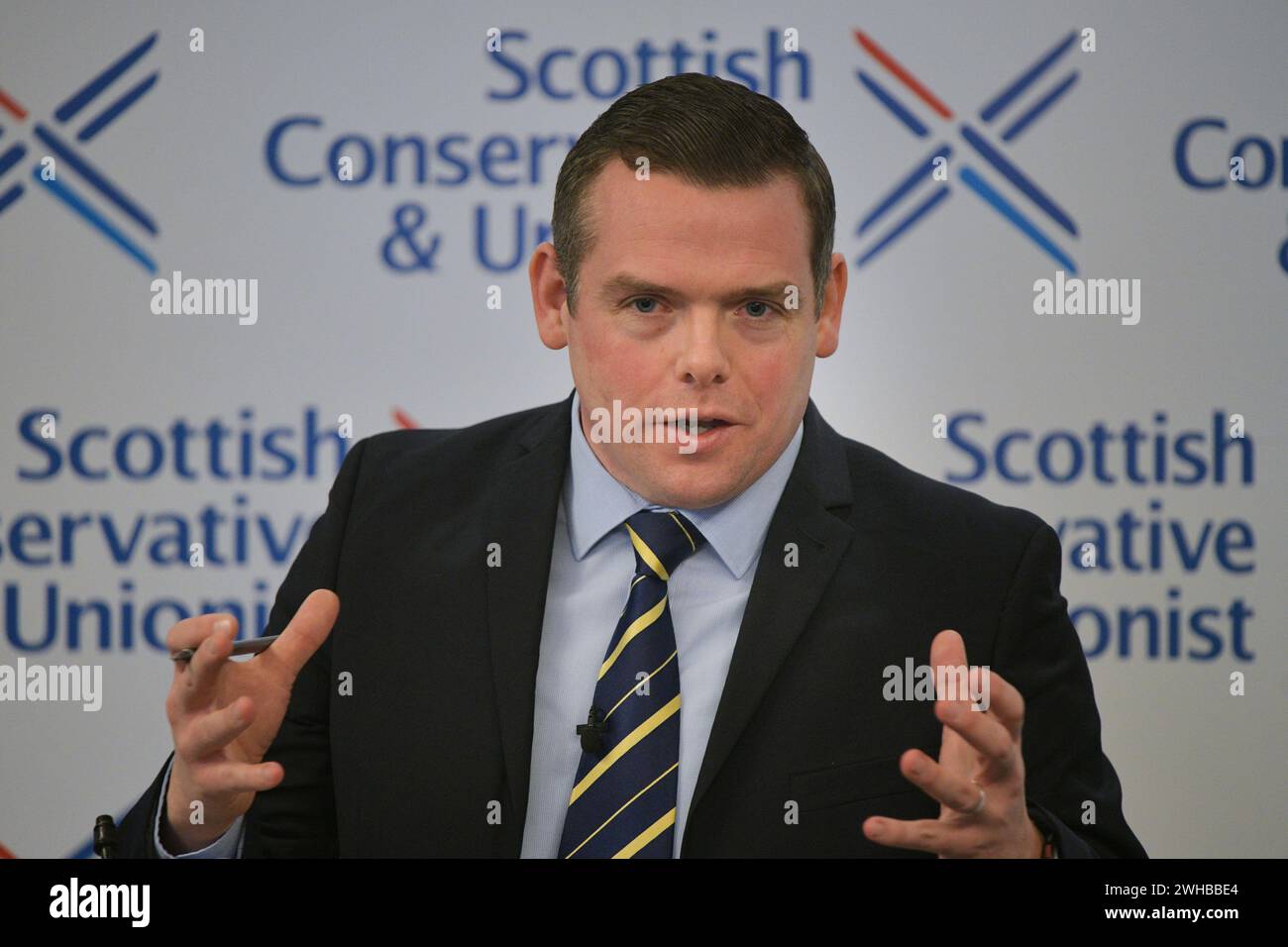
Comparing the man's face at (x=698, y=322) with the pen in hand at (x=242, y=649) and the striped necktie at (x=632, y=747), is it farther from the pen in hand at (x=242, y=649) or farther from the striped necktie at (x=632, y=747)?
the pen in hand at (x=242, y=649)

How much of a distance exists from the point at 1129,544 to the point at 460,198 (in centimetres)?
168

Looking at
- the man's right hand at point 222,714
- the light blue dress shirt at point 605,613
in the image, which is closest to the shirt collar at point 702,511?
the light blue dress shirt at point 605,613

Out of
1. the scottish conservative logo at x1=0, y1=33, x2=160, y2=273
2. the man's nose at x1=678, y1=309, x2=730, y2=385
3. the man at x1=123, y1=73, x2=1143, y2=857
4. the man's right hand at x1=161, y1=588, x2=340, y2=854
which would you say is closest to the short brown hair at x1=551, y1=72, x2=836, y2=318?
the man at x1=123, y1=73, x2=1143, y2=857

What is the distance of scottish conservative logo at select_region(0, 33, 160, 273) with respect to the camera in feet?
9.57

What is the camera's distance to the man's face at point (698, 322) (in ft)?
6.45

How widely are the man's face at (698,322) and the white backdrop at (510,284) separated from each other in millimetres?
884

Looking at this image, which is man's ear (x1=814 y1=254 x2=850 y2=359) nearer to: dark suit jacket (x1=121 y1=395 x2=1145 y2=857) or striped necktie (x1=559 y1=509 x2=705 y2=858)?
dark suit jacket (x1=121 y1=395 x2=1145 y2=857)

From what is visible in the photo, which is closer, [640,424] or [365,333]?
[640,424]

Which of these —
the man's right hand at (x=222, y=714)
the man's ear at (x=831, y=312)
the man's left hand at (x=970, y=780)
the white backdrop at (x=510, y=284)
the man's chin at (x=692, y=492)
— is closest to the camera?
the man's left hand at (x=970, y=780)

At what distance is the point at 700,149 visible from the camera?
197 centimetres
